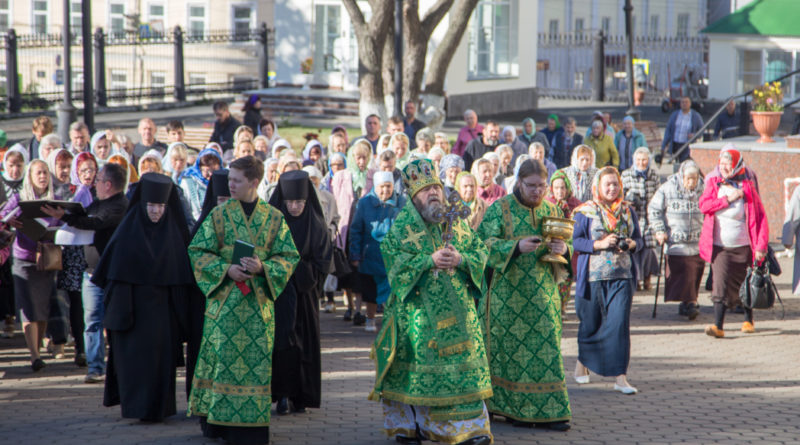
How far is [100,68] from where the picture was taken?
2773 centimetres

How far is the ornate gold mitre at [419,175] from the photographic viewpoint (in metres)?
6.98

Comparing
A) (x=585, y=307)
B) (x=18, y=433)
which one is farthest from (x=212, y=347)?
(x=585, y=307)

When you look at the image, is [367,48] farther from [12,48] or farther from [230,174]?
[230,174]

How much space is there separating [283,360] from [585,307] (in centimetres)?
250

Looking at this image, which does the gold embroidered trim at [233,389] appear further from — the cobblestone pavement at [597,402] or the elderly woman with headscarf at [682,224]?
the elderly woman with headscarf at [682,224]

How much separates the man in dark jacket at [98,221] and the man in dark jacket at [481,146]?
23.9ft

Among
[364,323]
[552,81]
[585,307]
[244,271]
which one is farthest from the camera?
[552,81]

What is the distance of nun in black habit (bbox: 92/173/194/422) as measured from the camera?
7457 mm

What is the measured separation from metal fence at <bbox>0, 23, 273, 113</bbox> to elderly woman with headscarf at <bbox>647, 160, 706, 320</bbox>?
1827 centimetres

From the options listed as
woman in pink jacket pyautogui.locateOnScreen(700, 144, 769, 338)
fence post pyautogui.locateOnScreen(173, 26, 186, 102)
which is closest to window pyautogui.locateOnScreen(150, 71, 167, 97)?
fence post pyautogui.locateOnScreen(173, 26, 186, 102)

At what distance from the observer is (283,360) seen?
765cm

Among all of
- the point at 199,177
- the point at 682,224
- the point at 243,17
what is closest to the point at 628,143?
the point at 682,224

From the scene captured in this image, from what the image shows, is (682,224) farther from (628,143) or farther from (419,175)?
(628,143)

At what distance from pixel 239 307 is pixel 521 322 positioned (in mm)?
1954
